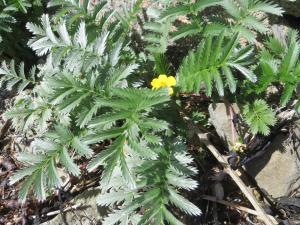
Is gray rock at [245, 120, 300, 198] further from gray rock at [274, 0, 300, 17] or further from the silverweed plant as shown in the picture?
gray rock at [274, 0, 300, 17]

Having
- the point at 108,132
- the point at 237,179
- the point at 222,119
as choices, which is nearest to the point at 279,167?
the point at 237,179

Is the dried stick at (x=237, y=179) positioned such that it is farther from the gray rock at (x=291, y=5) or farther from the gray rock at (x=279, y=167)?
the gray rock at (x=291, y=5)

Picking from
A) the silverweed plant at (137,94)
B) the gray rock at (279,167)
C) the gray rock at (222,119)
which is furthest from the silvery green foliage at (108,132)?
the gray rock at (279,167)

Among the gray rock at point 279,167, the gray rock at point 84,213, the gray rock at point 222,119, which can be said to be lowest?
the gray rock at point 84,213

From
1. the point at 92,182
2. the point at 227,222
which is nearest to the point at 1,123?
the point at 92,182

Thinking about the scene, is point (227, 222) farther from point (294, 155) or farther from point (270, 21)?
point (270, 21)

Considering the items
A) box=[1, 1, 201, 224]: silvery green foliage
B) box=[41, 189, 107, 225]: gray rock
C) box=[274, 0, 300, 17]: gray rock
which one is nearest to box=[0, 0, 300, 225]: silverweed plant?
box=[1, 1, 201, 224]: silvery green foliage

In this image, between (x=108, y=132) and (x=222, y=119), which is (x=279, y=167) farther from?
(x=108, y=132)
